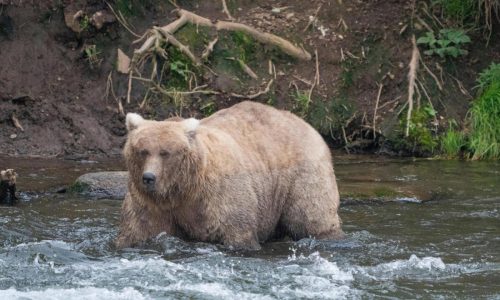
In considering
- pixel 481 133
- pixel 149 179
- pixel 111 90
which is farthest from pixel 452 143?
pixel 149 179

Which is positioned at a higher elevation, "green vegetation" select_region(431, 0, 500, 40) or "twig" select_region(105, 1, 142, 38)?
"green vegetation" select_region(431, 0, 500, 40)

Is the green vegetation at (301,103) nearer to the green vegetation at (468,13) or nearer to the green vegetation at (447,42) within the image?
the green vegetation at (447,42)

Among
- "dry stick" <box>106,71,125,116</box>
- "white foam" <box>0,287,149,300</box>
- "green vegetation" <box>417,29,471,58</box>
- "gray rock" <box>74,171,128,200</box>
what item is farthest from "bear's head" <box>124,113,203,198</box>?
"green vegetation" <box>417,29,471,58</box>

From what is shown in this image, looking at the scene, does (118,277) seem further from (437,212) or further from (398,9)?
(398,9)

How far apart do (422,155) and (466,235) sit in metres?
4.16

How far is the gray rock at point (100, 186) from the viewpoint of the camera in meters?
11.4

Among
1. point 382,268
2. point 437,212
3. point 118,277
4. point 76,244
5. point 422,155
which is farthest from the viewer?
point 422,155

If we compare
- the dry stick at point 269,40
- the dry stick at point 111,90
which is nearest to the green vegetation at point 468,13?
the dry stick at point 269,40

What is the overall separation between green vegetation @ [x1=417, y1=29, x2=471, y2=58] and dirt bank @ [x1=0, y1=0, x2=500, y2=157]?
0.15m

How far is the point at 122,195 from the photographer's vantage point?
37.6ft

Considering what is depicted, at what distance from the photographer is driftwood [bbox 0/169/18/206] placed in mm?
10586

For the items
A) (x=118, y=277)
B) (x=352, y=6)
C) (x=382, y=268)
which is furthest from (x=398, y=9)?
(x=118, y=277)

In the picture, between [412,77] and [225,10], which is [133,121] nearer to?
[412,77]

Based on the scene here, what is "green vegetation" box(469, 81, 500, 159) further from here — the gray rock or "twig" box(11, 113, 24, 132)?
"twig" box(11, 113, 24, 132)
